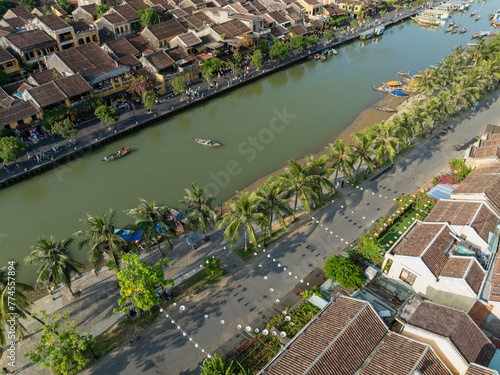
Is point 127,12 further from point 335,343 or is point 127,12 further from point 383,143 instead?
point 335,343

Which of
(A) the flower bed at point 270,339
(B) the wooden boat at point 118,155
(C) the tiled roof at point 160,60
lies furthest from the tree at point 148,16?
(A) the flower bed at point 270,339

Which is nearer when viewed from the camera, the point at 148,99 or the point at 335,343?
the point at 335,343

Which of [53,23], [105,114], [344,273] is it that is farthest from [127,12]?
[344,273]

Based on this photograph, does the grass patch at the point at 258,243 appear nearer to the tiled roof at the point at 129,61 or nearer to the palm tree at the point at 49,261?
the palm tree at the point at 49,261

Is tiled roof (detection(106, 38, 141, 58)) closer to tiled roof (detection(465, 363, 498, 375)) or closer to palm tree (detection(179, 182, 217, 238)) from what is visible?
palm tree (detection(179, 182, 217, 238))

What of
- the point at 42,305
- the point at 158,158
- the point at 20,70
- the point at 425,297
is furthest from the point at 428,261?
the point at 20,70

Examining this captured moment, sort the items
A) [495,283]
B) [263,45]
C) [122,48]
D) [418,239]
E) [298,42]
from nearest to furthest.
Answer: [495,283], [418,239], [122,48], [263,45], [298,42]

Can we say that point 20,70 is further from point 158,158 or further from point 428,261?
point 428,261
